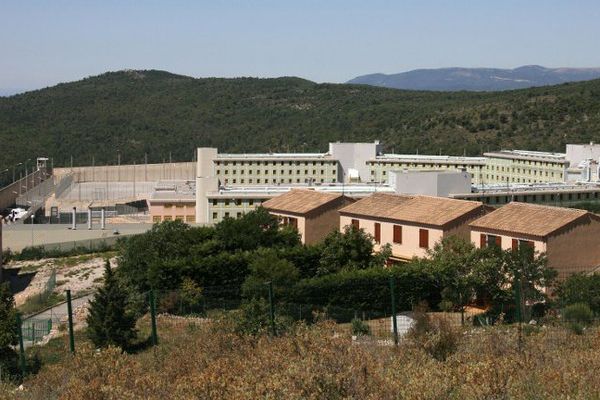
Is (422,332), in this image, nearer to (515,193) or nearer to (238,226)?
(238,226)

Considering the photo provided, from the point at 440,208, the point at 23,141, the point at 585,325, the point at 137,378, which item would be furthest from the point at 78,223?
the point at 23,141

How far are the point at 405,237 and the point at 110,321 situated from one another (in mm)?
16946

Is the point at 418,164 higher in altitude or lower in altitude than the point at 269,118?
lower

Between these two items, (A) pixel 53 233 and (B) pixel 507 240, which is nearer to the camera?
(B) pixel 507 240

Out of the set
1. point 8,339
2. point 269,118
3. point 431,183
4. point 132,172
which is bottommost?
point 8,339

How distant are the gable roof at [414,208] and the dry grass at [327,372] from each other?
68.1 ft

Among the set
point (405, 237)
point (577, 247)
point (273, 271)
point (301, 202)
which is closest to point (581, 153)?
point (301, 202)

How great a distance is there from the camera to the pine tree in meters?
19.9

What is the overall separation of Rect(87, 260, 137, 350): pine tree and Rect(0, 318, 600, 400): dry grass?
19.7ft

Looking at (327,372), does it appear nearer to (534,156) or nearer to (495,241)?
(495,241)

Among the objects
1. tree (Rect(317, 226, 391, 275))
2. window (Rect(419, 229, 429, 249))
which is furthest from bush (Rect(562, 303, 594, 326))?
window (Rect(419, 229, 429, 249))

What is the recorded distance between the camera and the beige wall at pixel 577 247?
3048 cm

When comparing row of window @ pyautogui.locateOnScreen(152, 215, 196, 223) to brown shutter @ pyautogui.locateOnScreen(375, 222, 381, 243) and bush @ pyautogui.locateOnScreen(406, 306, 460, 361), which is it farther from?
bush @ pyautogui.locateOnScreen(406, 306, 460, 361)

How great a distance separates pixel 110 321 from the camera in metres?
20.5
